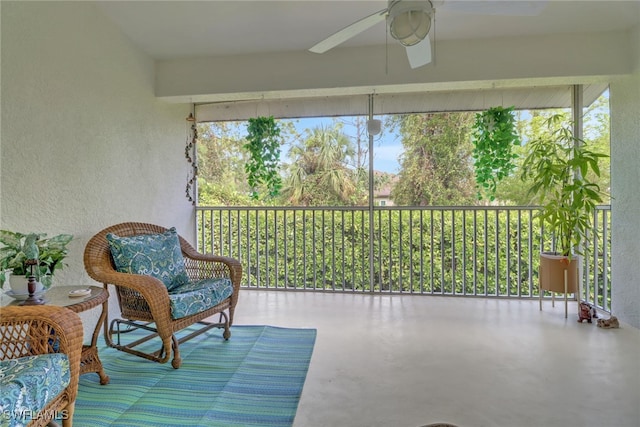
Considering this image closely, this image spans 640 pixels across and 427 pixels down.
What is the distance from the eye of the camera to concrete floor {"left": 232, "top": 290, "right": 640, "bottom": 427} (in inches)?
64.6

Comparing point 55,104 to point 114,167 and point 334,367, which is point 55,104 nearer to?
point 114,167

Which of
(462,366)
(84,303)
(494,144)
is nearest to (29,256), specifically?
(84,303)

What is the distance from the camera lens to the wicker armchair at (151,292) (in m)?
2.01

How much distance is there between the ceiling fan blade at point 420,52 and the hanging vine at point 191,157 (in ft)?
8.48

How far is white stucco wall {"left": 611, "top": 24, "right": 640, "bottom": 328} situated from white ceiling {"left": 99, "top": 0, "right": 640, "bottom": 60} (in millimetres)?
465

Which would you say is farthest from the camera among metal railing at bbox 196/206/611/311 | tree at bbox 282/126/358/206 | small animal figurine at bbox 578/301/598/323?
tree at bbox 282/126/358/206

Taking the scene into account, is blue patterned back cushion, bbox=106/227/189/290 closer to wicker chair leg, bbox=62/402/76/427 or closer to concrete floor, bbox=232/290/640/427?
concrete floor, bbox=232/290/640/427

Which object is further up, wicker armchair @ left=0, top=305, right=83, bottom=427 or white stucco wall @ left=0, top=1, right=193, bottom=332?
white stucco wall @ left=0, top=1, right=193, bottom=332

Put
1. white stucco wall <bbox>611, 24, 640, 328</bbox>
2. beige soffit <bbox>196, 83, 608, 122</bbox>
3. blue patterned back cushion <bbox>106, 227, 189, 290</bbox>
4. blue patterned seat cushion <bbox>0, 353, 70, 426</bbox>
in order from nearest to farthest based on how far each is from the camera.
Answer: blue patterned seat cushion <bbox>0, 353, 70, 426</bbox> → blue patterned back cushion <bbox>106, 227, 189, 290</bbox> → white stucco wall <bbox>611, 24, 640, 328</bbox> → beige soffit <bbox>196, 83, 608, 122</bbox>

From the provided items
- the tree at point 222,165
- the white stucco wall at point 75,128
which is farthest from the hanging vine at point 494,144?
the white stucco wall at point 75,128

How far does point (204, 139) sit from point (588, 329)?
4.25m

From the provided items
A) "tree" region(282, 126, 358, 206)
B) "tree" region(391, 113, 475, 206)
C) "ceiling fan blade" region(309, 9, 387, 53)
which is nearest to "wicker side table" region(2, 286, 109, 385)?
"ceiling fan blade" region(309, 9, 387, 53)

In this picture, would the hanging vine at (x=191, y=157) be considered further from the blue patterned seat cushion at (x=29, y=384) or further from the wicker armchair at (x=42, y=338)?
the blue patterned seat cushion at (x=29, y=384)

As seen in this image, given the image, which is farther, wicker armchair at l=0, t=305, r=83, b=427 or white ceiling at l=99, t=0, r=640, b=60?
white ceiling at l=99, t=0, r=640, b=60
